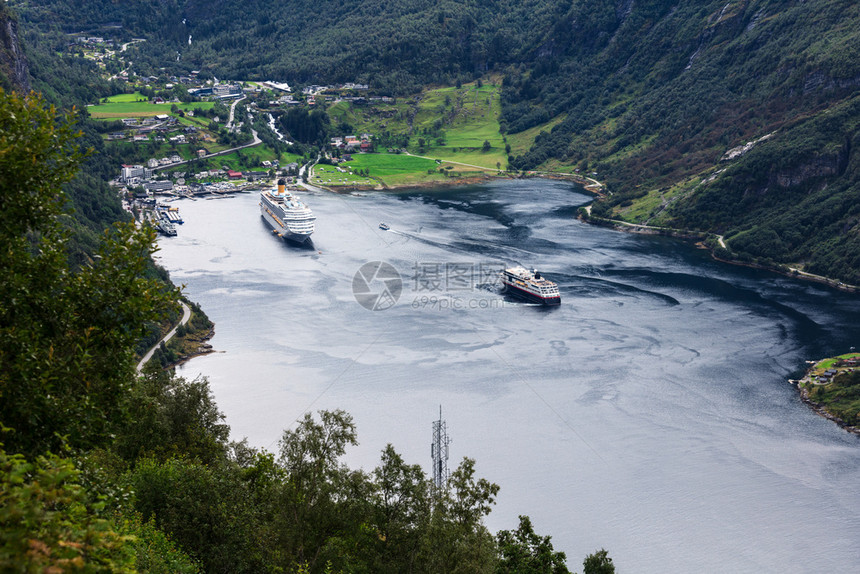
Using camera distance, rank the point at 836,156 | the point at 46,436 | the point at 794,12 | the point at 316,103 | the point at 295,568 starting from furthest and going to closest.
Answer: the point at 316,103
the point at 794,12
the point at 836,156
the point at 295,568
the point at 46,436

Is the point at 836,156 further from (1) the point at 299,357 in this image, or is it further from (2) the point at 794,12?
(1) the point at 299,357

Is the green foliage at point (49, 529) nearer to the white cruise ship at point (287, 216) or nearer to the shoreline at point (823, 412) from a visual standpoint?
the shoreline at point (823, 412)

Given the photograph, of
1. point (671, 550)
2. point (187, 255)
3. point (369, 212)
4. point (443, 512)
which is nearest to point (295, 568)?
point (443, 512)

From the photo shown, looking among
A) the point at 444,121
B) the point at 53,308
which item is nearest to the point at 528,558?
the point at 53,308

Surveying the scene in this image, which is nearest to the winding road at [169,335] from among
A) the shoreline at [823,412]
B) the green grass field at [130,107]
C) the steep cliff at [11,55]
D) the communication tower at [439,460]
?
the communication tower at [439,460]

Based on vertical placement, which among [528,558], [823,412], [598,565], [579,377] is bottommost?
[823,412]
